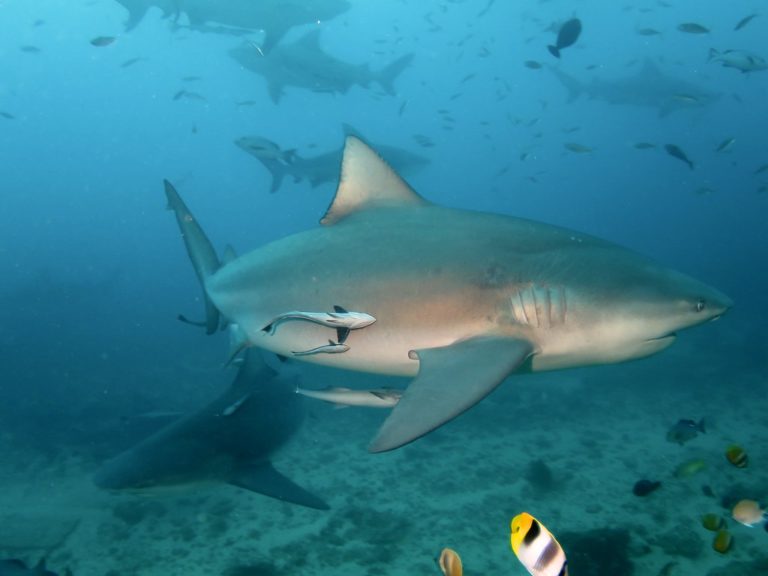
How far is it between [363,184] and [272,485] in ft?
10.9

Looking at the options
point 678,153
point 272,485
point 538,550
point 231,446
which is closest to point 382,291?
point 538,550

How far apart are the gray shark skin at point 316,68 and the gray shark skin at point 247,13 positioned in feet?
3.26

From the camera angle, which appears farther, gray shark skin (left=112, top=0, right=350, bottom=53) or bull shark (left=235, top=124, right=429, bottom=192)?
gray shark skin (left=112, top=0, right=350, bottom=53)

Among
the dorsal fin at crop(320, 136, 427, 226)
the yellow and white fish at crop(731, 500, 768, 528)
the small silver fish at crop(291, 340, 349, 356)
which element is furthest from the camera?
the dorsal fin at crop(320, 136, 427, 226)

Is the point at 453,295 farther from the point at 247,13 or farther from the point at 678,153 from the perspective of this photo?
the point at 247,13

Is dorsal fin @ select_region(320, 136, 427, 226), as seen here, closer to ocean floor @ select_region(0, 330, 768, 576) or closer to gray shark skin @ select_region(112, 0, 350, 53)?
ocean floor @ select_region(0, 330, 768, 576)

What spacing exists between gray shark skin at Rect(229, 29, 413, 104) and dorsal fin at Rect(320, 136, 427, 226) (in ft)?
70.6

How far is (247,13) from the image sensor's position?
2541 centimetres

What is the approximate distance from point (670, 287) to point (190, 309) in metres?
33.3

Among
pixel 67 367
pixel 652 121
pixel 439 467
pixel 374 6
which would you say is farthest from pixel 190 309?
pixel 652 121

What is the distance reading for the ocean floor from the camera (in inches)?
214

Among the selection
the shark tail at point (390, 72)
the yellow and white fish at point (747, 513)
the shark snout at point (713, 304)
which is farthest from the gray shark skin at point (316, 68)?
the yellow and white fish at point (747, 513)

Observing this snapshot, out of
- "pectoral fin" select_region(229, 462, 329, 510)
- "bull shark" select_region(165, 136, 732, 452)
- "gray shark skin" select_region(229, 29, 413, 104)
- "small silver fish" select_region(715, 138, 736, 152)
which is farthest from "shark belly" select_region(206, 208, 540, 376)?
"gray shark skin" select_region(229, 29, 413, 104)

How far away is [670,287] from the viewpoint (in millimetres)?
2982
